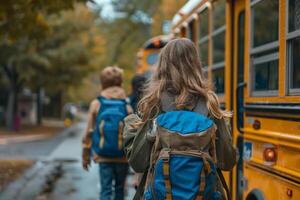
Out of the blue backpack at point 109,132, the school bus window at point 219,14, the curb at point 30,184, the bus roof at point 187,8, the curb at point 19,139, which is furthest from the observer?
the curb at point 19,139

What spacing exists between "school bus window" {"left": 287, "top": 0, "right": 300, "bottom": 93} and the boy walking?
2.57 meters

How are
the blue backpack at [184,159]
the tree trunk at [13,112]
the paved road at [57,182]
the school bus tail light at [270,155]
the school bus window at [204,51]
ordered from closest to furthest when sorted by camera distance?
the blue backpack at [184,159]
the school bus tail light at [270,155]
the school bus window at [204,51]
the paved road at [57,182]
the tree trunk at [13,112]

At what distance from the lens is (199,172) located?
10.2 ft

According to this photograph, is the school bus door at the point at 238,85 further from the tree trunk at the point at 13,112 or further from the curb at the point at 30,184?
the tree trunk at the point at 13,112

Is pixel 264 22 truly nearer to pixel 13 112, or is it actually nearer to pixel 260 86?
pixel 260 86

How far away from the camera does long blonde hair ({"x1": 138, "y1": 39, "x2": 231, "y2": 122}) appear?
333cm

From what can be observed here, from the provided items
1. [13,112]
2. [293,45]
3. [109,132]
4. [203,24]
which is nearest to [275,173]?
[293,45]

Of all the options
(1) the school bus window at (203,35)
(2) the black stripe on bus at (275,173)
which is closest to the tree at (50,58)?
(1) the school bus window at (203,35)

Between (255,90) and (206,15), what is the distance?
2.02 metres

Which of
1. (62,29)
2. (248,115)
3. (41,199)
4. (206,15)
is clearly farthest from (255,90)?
(62,29)

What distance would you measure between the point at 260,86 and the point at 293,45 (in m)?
0.75

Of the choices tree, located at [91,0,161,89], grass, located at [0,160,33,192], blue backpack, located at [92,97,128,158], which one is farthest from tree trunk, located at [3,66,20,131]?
blue backpack, located at [92,97,128,158]

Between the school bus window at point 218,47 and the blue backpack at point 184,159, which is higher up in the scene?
the school bus window at point 218,47

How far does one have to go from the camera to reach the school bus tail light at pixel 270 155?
159 inches
